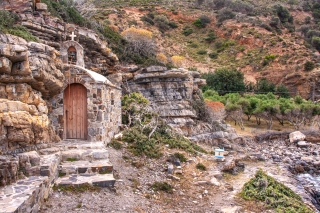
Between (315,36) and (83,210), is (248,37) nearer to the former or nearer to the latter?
(315,36)

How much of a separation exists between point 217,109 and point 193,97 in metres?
3.10

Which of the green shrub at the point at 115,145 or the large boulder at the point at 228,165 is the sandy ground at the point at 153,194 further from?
the large boulder at the point at 228,165

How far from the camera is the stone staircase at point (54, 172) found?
466 centimetres

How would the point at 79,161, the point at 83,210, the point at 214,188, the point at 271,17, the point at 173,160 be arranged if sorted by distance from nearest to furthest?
1. the point at 83,210
2. the point at 79,161
3. the point at 214,188
4. the point at 173,160
5. the point at 271,17

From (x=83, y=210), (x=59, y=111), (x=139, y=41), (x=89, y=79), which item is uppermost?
(x=139, y=41)

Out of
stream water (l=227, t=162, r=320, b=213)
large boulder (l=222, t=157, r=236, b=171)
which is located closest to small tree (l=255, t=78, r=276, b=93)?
stream water (l=227, t=162, r=320, b=213)

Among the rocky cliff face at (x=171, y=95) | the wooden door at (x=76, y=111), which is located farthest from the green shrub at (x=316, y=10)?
the wooden door at (x=76, y=111)

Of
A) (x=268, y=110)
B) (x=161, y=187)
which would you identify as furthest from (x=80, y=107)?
(x=268, y=110)

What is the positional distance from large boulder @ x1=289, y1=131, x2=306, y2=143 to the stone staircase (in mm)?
19007

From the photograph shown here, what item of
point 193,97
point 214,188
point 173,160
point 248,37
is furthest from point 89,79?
point 248,37

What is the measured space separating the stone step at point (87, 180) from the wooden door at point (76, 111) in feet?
10.1

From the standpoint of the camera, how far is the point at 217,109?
23.3 m

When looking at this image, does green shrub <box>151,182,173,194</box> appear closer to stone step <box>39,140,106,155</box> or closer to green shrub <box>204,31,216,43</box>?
stone step <box>39,140,106,155</box>

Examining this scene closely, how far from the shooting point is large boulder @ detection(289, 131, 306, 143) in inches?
880
